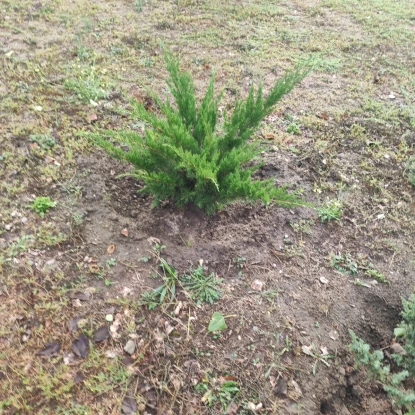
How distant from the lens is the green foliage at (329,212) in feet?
8.71

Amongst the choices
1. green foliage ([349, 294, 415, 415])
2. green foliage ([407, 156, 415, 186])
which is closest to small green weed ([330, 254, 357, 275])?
green foliage ([349, 294, 415, 415])

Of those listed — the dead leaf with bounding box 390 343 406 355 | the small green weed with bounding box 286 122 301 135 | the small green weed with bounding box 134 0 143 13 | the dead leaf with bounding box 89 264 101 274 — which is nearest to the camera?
the dead leaf with bounding box 390 343 406 355

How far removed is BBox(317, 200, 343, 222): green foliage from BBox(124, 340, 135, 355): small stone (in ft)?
5.25

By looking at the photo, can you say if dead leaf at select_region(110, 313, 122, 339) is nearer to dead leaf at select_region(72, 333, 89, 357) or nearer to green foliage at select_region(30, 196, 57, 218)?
dead leaf at select_region(72, 333, 89, 357)

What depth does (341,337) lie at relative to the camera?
6.89ft

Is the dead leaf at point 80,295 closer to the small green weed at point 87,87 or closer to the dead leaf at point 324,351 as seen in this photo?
the dead leaf at point 324,351

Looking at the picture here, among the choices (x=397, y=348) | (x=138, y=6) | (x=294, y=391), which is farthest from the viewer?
(x=138, y=6)

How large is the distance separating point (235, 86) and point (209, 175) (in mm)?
2163

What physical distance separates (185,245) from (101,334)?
76 cm

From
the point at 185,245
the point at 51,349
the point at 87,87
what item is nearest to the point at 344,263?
the point at 185,245

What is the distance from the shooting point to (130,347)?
6.37 feet

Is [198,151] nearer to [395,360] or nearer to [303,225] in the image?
[303,225]

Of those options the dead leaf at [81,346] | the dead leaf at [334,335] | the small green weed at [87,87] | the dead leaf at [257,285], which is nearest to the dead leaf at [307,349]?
the dead leaf at [334,335]

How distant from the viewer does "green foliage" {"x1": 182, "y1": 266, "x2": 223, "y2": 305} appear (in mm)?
2156
